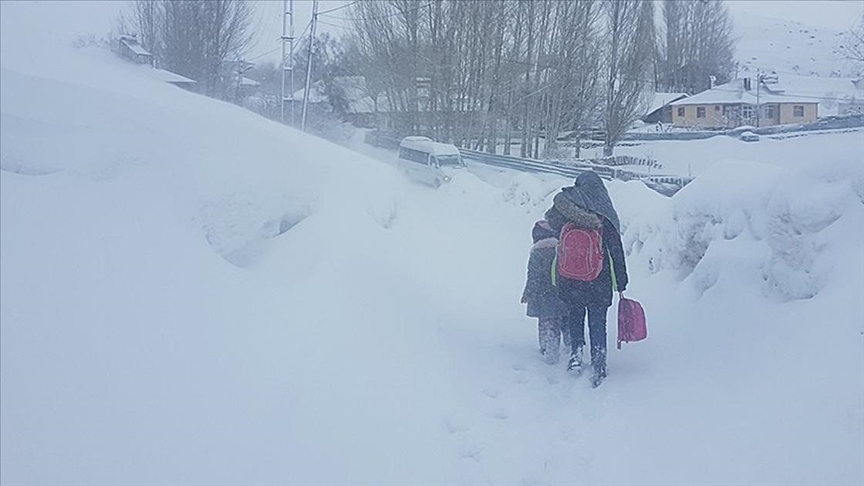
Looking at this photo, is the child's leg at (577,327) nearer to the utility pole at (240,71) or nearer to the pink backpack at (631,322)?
the pink backpack at (631,322)

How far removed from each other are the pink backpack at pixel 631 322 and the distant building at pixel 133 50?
348 centimetres

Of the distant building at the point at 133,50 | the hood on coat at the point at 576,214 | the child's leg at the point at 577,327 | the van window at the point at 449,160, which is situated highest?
the distant building at the point at 133,50

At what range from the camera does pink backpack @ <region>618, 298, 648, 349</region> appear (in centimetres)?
552

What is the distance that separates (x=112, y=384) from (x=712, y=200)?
4.33 meters

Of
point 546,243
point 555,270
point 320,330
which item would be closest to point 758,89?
point 546,243

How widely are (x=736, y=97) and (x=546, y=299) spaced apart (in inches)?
77.0

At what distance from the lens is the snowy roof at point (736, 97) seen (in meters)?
5.82

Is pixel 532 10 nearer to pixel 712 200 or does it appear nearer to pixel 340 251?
pixel 712 200

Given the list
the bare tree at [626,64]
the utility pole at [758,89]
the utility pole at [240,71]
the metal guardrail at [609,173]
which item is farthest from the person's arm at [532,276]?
the utility pole at [240,71]

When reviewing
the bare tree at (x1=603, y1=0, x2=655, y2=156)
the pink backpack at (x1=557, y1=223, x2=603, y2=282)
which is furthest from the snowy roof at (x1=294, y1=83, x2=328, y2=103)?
the pink backpack at (x1=557, y1=223, x2=603, y2=282)

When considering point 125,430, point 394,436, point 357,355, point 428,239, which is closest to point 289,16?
point 428,239

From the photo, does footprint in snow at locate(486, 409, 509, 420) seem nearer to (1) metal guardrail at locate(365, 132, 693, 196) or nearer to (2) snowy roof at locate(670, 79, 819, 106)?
(1) metal guardrail at locate(365, 132, 693, 196)

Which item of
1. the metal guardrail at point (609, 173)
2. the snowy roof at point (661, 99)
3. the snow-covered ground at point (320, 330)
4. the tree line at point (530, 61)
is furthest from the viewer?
the metal guardrail at point (609, 173)

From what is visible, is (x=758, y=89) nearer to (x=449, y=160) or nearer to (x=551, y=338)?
(x=551, y=338)
